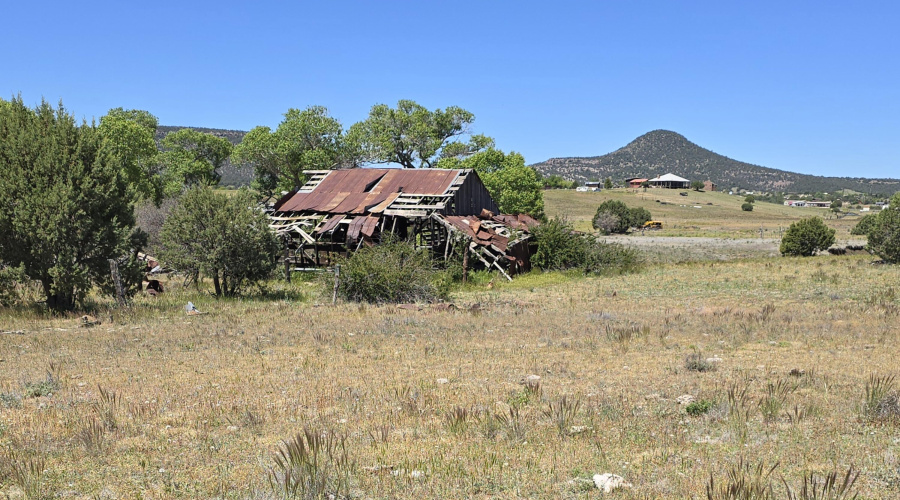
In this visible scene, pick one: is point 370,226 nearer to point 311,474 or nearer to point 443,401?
point 443,401

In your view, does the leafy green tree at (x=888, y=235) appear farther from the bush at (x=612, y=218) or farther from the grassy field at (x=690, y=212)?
the bush at (x=612, y=218)

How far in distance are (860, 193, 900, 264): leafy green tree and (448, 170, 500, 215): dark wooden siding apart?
1920 cm

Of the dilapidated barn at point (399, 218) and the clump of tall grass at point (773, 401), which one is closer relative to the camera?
the clump of tall grass at point (773, 401)

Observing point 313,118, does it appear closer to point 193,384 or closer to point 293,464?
point 193,384

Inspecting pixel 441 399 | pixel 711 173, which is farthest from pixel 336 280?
pixel 711 173

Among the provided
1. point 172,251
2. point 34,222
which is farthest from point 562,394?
point 172,251

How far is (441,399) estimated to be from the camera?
25.2 ft

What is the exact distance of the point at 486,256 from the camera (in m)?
30.2

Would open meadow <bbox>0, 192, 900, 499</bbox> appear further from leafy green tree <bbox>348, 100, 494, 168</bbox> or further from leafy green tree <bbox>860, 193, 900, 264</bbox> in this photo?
leafy green tree <bbox>348, 100, 494, 168</bbox>

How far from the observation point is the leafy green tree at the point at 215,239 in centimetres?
1906

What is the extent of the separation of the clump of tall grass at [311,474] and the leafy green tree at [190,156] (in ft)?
179

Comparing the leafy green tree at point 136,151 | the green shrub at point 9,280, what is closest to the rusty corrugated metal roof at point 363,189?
the green shrub at point 9,280

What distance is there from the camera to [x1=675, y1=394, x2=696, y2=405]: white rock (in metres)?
7.38

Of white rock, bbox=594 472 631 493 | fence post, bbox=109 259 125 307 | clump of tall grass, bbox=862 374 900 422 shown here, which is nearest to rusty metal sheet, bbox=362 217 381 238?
fence post, bbox=109 259 125 307
